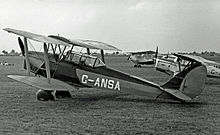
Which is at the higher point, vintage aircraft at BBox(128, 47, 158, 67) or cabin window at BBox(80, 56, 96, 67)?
vintage aircraft at BBox(128, 47, 158, 67)

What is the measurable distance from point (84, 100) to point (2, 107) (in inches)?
111

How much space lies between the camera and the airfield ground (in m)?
6.45

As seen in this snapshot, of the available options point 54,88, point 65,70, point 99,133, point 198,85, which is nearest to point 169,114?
point 198,85

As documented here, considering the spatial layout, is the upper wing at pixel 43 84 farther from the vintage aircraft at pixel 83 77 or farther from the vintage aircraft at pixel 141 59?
the vintage aircraft at pixel 141 59

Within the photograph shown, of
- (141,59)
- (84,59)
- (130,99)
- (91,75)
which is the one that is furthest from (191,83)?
(141,59)

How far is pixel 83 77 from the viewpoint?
35.0ft

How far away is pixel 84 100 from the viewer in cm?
1089

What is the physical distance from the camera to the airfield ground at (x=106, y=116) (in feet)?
21.2

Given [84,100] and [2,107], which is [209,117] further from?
[2,107]

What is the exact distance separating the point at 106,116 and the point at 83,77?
298cm

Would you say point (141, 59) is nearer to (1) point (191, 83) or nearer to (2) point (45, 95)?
(2) point (45, 95)

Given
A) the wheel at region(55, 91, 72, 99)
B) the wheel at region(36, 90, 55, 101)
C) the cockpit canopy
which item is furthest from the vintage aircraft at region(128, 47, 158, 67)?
the wheel at region(36, 90, 55, 101)

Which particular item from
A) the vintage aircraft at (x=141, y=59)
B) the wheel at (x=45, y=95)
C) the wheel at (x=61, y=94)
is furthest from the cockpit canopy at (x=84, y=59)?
the vintage aircraft at (x=141, y=59)

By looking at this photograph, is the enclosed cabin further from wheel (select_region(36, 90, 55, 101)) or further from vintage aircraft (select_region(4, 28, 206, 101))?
wheel (select_region(36, 90, 55, 101))
